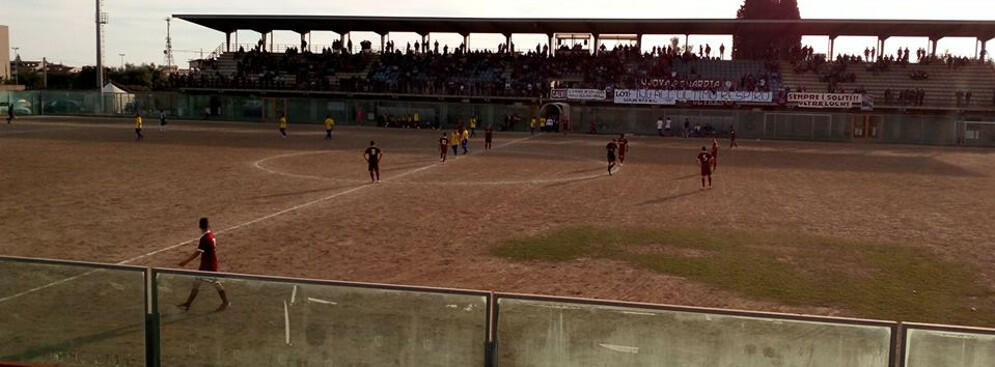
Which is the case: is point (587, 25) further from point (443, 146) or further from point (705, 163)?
point (705, 163)

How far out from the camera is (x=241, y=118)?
64625 millimetres

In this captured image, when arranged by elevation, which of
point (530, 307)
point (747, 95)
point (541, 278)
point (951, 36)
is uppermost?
point (951, 36)

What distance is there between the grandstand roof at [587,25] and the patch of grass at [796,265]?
142 ft

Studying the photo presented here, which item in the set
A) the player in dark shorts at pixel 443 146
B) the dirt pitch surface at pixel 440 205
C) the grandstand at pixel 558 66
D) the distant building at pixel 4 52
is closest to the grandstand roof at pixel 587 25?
the grandstand at pixel 558 66

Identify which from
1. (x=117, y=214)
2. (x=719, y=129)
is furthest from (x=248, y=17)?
(x=117, y=214)

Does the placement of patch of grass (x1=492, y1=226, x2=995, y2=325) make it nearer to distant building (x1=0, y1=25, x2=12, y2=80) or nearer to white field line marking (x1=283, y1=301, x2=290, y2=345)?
white field line marking (x1=283, y1=301, x2=290, y2=345)

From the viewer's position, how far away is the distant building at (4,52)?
90.3 metres

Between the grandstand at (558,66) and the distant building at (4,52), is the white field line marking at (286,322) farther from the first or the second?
the distant building at (4,52)

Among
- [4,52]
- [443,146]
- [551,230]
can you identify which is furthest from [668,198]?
[4,52]

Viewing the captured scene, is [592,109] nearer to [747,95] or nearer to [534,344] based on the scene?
[747,95]

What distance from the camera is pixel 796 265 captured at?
45.9ft

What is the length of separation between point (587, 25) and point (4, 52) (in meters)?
73.4

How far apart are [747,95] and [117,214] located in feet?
148

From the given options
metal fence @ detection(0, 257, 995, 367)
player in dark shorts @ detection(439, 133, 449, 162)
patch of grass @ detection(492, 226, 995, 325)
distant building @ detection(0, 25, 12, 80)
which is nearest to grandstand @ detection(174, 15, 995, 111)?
player in dark shorts @ detection(439, 133, 449, 162)
